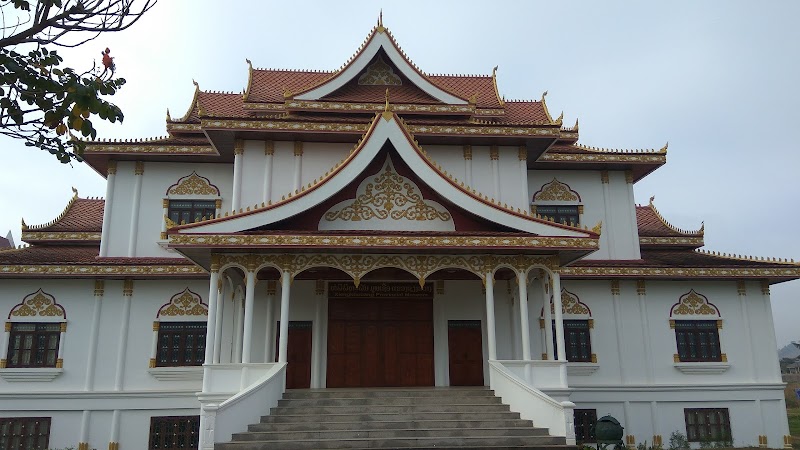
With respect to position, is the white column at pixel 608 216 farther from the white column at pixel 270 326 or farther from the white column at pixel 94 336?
the white column at pixel 94 336

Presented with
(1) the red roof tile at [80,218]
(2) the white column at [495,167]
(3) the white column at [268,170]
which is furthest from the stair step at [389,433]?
(1) the red roof tile at [80,218]

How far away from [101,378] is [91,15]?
36.3 feet

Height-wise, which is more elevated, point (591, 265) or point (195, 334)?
point (591, 265)

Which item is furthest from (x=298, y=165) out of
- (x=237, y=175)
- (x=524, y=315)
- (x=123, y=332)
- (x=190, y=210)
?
(x=524, y=315)

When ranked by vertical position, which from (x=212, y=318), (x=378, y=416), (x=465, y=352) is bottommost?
(x=378, y=416)

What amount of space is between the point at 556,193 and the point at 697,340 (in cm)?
510

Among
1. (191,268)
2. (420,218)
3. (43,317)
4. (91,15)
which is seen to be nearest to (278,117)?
(191,268)

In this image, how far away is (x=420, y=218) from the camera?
40.2 ft

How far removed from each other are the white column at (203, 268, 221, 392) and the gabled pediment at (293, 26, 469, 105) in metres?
6.15

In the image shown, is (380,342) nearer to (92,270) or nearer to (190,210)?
(190,210)

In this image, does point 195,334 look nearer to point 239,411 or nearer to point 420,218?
point 239,411

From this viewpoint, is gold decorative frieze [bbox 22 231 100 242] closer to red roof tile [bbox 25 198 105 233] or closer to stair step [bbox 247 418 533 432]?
red roof tile [bbox 25 198 105 233]

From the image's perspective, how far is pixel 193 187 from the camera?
15.6 metres

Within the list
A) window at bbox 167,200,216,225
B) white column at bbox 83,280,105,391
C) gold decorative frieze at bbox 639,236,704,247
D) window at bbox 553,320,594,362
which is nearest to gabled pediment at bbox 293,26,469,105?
window at bbox 167,200,216,225
